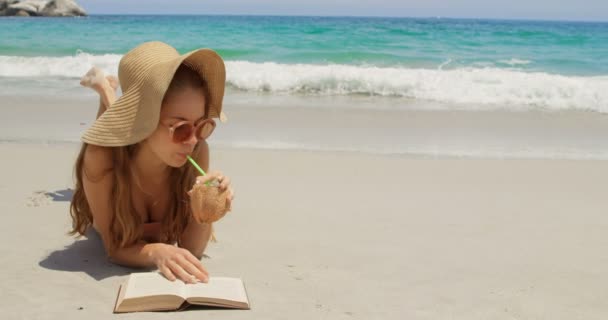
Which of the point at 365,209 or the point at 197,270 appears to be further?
the point at 365,209

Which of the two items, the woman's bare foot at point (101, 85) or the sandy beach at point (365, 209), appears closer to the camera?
the sandy beach at point (365, 209)

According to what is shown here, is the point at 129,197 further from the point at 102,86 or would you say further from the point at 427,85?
the point at 427,85

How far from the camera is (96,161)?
2.45m

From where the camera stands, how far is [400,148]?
18.7ft

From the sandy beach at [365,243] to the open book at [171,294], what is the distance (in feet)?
0.13

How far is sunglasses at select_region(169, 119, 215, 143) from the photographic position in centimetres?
231

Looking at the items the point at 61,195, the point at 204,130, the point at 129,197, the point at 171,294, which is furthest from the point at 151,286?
the point at 61,195

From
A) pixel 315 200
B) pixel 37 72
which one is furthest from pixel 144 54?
pixel 37 72

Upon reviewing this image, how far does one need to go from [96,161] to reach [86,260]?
559 mm

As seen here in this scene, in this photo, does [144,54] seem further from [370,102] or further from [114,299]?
[370,102]

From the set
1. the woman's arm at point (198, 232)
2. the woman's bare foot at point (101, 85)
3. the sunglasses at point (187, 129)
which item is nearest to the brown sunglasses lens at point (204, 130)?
the sunglasses at point (187, 129)

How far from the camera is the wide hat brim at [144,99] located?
2.24 meters

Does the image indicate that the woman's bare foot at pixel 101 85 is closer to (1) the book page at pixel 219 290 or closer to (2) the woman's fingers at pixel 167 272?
(2) the woman's fingers at pixel 167 272

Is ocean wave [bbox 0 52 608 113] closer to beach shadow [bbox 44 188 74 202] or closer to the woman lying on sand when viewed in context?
beach shadow [bbox 44 188 74 202]
